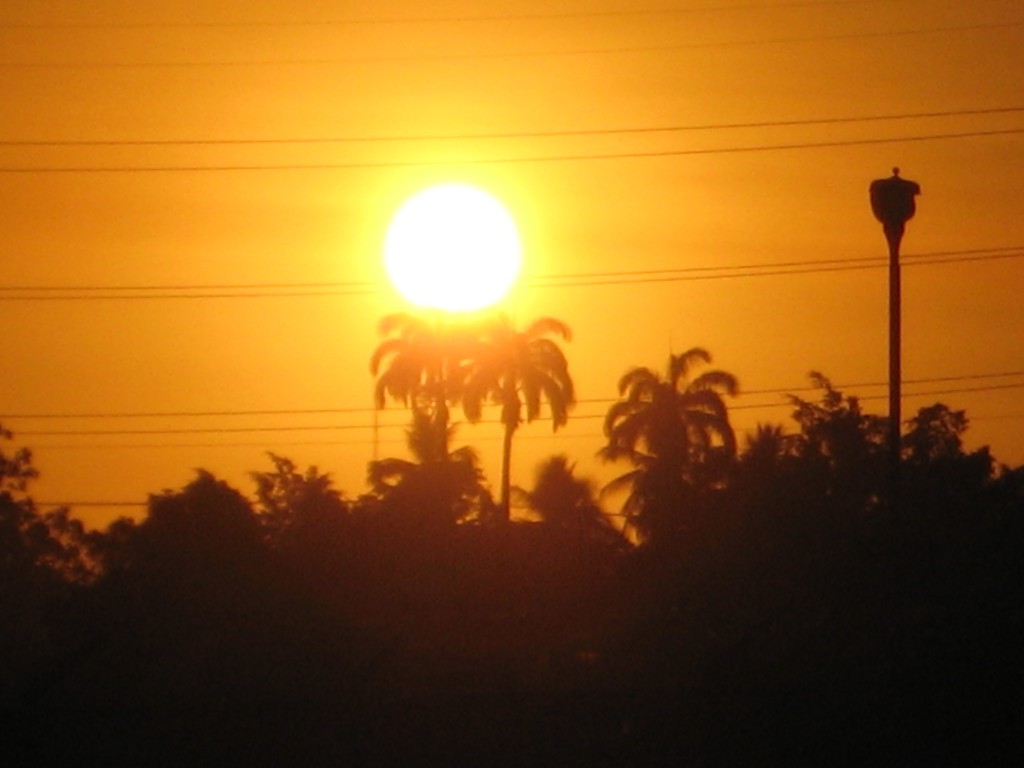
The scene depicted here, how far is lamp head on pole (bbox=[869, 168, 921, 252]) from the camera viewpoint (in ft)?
122

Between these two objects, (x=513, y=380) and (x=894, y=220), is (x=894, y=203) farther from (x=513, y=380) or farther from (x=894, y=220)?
(x=513, y=380)

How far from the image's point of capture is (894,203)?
122 feet

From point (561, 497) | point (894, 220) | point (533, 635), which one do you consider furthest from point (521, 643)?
point (561, 497)

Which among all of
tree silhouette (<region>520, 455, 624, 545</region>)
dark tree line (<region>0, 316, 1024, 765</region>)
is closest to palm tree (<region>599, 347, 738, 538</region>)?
tree silhouette (<region>520, 455, 624, 545</region>)

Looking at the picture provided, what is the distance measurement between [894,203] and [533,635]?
10.7 m

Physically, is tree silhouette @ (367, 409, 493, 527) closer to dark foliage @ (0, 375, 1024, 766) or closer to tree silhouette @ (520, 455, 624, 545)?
dark foliage @ (0, 375, 1024, 766)

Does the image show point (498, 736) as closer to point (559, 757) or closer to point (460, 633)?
point (559, 757)

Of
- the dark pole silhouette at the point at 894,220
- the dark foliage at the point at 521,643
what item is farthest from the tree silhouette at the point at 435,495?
the dark pole silhouette at the point at 894,220

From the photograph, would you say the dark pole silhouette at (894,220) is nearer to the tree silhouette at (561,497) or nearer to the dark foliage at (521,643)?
the dark foliage at (521,643)

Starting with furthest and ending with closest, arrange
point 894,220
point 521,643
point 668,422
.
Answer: point 668,422 → point 894,220 → point 521,643

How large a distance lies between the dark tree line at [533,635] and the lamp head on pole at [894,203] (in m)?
5.03

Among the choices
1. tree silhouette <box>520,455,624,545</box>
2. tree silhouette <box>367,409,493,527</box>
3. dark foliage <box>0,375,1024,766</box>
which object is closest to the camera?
dark foliage <box>0,375,1024,766</box>

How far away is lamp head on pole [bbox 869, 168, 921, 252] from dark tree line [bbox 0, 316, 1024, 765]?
5.03m

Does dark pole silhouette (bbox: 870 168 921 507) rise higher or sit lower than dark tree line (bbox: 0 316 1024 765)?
higher
